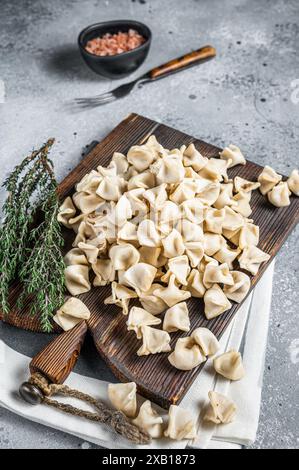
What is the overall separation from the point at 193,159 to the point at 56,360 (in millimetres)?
882

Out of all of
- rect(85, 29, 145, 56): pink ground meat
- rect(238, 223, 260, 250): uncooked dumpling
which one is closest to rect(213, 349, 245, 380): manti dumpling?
rect(238, 223, 260, 250): uncooked dumpling

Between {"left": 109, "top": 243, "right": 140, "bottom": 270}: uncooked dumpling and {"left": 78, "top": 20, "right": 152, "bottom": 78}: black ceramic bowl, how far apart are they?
1.15 m

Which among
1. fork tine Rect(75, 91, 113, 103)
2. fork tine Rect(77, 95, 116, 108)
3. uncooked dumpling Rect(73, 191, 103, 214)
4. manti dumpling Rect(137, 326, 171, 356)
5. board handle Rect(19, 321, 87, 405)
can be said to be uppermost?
uncooked dumpling Rect(73, 191, 103, 214)

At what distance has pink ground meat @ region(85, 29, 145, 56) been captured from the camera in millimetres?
2916

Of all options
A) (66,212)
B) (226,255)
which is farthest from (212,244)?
(66,212)

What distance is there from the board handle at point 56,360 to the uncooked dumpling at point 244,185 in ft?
2.50

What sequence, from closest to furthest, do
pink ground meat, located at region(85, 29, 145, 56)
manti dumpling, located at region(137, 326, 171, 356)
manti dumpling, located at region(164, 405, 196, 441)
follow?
1. manti dumpling, located at region(164, 405, 196, 441)
2. manti dumpling, located at region(137, 326, 171, 356)
3. pink ground meat, located at region(85, 29, 145, 56)

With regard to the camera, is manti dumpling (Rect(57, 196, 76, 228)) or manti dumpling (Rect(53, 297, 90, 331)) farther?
manti dumpling (Rect(57, 196, 76, 228))

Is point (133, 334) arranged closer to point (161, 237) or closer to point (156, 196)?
point (161, 237)

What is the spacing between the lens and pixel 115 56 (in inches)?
111

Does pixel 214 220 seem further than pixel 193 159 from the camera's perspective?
No

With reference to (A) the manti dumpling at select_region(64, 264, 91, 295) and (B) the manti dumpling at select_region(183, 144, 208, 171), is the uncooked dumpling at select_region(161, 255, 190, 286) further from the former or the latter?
(B) the manti dumpling at select_region(183, 144, 208, 171)
